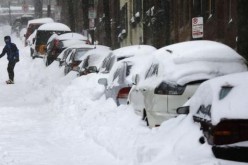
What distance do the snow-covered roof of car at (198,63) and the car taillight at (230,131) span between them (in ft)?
10.6

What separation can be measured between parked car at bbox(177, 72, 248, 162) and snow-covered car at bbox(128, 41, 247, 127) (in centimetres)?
277

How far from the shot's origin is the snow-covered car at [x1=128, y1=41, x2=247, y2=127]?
9.07 m

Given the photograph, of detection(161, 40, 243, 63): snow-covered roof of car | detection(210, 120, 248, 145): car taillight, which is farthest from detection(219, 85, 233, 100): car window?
detection(161, 40, 243, 63): snow-covered roof of car

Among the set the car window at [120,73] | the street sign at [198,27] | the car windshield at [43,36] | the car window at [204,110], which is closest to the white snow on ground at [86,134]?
the car window at [204,110]

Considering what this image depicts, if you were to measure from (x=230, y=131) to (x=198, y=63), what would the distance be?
3.69m

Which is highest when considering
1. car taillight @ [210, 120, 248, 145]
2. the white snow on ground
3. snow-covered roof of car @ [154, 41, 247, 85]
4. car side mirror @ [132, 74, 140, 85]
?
snow-covered roof of car @ [154, 41, 247, 85]

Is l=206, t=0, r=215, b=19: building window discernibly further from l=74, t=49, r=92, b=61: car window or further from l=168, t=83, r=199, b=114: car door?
l=168, t=83, r=199, b=114: car door

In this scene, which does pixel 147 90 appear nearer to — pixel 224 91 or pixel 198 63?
pixel 198 63

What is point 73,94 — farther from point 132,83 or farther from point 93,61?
point 132,83

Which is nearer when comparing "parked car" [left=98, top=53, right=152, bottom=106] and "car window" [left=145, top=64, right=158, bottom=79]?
"car window" [left=145, top=64, right=158, bottom=79]

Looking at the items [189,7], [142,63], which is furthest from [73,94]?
[189,7]

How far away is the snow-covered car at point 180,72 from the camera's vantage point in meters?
9.07

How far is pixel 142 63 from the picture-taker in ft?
43.2

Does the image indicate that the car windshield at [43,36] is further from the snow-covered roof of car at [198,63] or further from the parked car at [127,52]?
the snow-covered roof of car at [198,63]
